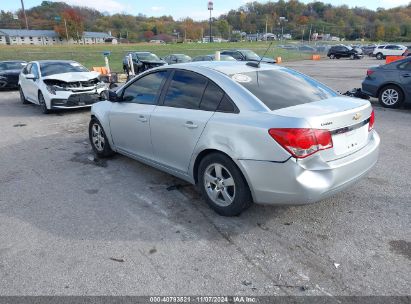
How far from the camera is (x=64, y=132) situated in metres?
7.68

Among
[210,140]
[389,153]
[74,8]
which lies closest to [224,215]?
[210,140]

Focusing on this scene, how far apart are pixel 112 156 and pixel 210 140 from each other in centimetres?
276

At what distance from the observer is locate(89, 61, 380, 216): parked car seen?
301 centimetres

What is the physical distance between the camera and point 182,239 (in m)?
3.28

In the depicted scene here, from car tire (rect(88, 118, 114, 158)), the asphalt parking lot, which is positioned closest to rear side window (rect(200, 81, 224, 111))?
the asphalt parking lot

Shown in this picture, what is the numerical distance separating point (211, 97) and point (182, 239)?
152 centimetres

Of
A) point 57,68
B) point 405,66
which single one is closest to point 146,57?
point 57,68

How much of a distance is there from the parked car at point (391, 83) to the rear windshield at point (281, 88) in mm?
6299

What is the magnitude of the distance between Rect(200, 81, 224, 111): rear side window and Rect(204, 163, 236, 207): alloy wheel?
63 centimetres

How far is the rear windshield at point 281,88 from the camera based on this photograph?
3465 mm

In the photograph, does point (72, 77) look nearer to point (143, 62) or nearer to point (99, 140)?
point (99, 140)

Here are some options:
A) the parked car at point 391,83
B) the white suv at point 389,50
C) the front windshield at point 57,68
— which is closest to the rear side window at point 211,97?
the parked car at point 391,83

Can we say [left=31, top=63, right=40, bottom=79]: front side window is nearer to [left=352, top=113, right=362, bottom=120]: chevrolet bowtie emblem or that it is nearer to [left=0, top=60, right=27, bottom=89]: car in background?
[left=0, top=60, right=27, bottom=89]: car in background

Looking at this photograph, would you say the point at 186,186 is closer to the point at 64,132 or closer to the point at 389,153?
the point at 389,153
